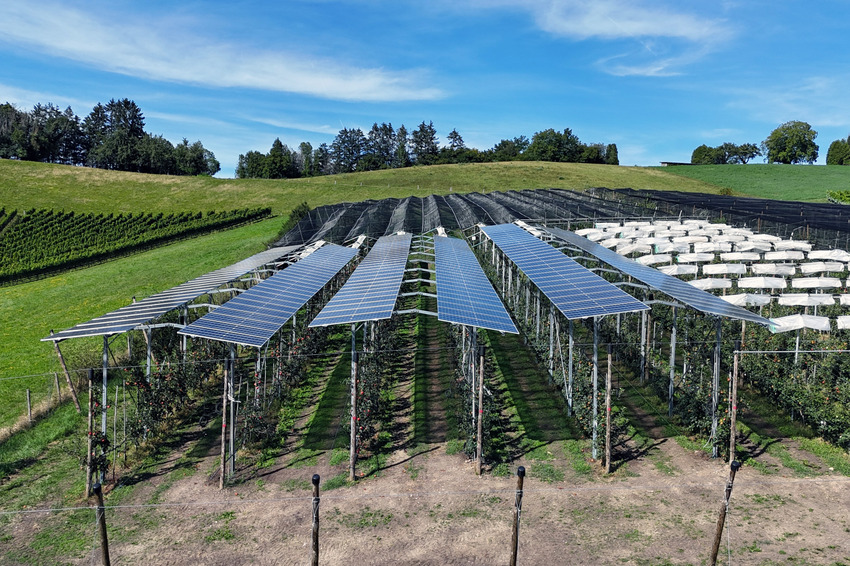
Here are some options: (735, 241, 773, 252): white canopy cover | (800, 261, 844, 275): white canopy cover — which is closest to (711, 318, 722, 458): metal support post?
(800, 261, 844, 275): white canopy cover

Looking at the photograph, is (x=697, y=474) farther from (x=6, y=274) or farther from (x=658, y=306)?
(x=6, y=274)

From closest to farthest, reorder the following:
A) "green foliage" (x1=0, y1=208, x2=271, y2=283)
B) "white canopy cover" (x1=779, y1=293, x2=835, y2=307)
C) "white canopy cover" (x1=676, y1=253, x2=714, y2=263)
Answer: "white canopy cover" (x1=779, y1=293, x2=835, y2=307)
"white canopy cover" (x1=676, y1=253, x2=714, y2=263)
"green foliage" (x1=0, y1=208, x2=271, y2=283)

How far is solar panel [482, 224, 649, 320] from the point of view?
14.5 m

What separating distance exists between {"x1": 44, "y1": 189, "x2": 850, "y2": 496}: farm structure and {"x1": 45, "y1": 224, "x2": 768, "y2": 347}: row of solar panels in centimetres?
8

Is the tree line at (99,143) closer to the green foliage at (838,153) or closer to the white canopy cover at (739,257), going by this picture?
the white canopy cover at (739,257)

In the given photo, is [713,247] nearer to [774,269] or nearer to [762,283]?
[774,269]

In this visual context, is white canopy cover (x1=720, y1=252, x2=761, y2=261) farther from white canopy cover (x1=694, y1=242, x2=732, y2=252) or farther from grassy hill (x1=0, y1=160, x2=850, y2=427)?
grassy hill (x1=0, y1=160, x2=850, y2=427)

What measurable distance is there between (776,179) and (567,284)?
9031cm

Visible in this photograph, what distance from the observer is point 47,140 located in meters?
111

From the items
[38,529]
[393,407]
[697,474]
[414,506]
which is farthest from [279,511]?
[697,474]

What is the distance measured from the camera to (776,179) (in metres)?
91.5

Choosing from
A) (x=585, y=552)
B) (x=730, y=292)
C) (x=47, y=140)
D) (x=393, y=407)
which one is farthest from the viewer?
(x=47, y=140)

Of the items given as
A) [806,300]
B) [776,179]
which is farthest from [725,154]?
[806,300]

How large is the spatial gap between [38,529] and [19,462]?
3902 millimetres
